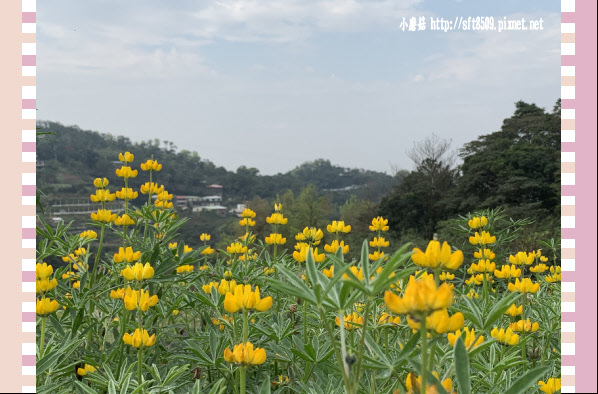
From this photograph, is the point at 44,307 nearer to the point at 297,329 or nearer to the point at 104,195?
the point at 297,329

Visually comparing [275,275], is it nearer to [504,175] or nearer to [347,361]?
[347,361]

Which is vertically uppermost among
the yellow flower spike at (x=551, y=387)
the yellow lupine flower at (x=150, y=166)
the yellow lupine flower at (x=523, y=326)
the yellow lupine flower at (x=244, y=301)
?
the yellow lupine flower at (x=150, y=166)

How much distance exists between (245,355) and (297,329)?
0.68 m

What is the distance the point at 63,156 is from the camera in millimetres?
30578

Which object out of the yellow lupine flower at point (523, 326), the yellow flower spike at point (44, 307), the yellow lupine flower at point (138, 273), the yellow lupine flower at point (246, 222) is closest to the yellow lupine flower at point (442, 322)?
the yellow lupine flower at point (138, 273)

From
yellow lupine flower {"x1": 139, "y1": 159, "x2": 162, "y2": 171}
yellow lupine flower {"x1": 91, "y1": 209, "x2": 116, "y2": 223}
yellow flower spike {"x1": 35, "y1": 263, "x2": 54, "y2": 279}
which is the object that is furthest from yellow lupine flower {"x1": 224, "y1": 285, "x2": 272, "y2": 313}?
yellow lupine flower {"x1": 139, "y1": 159, "x2": 162, "y2": 171}

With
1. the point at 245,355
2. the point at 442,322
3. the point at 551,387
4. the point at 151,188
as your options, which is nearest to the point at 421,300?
the point at 442,322

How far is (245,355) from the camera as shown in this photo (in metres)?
0.71

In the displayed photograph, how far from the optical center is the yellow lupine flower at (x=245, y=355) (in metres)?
0.71

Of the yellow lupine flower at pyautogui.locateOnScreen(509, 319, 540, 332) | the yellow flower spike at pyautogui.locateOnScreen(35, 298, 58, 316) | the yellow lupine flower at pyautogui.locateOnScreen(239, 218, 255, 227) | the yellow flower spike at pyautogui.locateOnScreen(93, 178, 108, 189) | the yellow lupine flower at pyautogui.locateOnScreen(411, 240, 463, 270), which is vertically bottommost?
the yellow lupine flower at pyautogui.locateOnScreen(509, 319, 540, 332)

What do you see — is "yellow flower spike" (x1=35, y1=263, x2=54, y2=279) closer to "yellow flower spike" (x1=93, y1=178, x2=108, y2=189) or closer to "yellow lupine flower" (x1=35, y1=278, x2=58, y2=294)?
"yellow lupine flower" (x1=35, y1=278, x2=58, y2=294)

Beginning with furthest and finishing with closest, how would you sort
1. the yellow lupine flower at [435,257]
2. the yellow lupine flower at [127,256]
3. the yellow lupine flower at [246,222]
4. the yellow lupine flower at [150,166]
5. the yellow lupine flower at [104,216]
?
1. the yellow lupine flower at [246,222]
2. the yellow lupine flower at [150,166]
3. the yellow lupine flower at [104,216]
4. the yellow lupine flower at [127,256]
5. the yellow lupine flower at [435,257]

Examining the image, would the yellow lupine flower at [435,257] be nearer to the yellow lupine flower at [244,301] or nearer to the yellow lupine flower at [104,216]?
the yellow lupine flower at [244,301]

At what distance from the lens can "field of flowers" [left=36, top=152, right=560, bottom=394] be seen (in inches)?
21.0
